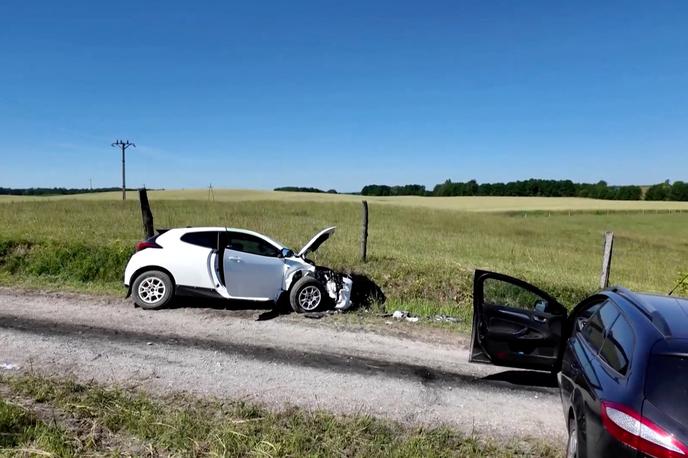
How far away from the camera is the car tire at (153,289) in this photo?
802 centimetres

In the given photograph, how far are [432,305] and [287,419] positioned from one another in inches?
220

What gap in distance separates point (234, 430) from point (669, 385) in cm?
296

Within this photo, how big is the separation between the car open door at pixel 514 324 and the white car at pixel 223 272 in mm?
3630

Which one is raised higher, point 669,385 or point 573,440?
point 669,385

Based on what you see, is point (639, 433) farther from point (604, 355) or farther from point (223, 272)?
point (223, 272)

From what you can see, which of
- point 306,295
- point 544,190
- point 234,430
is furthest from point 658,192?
point 234,430

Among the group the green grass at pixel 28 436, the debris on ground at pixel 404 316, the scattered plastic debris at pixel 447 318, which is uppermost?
the green grass at pixel 28 436

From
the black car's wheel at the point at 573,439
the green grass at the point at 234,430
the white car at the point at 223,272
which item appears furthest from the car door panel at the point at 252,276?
the black car's wheel at the point at 573,439

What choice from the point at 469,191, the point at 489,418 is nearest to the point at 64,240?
the point at 489,418

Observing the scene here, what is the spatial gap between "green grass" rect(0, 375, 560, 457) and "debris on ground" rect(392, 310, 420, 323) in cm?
397

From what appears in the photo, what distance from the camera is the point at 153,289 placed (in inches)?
317

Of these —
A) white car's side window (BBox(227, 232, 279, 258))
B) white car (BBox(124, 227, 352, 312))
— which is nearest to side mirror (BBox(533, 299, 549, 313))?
white car (BBox(124, 227, 352, 312))

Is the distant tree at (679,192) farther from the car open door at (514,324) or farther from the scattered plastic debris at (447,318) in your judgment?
the car open door at (514,324)

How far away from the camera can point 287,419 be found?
417 centimetres
